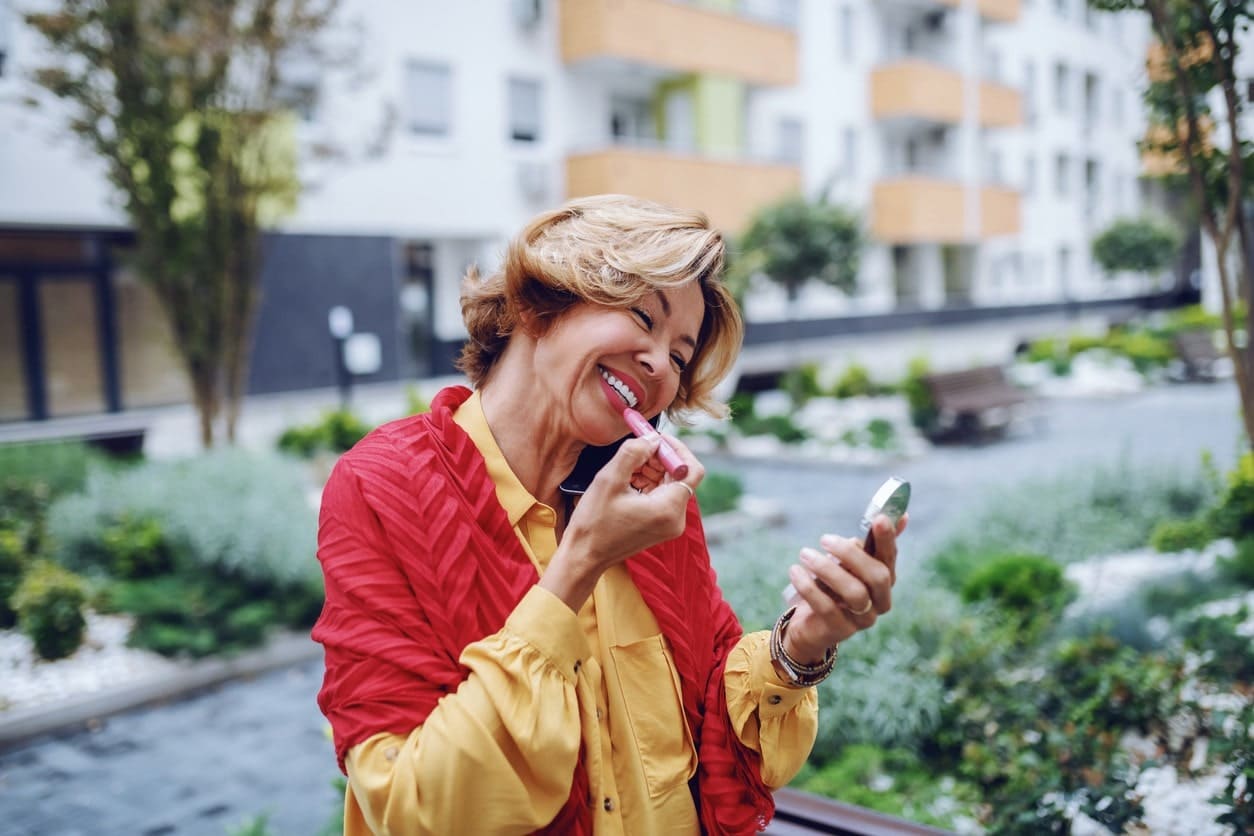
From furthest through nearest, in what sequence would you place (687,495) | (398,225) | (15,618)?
(398,225)
(15,618)
(687,495)

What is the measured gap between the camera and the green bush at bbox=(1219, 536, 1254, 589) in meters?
4.91

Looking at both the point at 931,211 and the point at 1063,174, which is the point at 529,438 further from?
the point at 1063,174

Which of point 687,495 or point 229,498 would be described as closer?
point 687,495

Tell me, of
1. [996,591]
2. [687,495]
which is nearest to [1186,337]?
[996,591]

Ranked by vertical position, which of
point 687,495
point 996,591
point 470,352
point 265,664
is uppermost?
point 470,352

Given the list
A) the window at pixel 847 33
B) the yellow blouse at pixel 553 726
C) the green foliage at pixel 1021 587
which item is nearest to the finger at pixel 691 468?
the yellow blouse at pixel 553 726

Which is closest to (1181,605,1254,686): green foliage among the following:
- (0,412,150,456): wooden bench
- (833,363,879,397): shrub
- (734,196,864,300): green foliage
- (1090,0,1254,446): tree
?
(1090,0,1254,446): tree

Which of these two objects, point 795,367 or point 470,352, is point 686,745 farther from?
point 795,367

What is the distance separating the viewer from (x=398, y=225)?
1698 cm

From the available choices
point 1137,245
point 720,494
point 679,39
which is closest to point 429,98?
point 679,39

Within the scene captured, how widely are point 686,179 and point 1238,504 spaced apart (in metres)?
15.8

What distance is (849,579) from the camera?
1359mm

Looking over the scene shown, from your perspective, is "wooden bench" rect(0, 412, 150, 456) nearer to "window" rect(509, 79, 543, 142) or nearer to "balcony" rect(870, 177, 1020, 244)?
"window" rect(509, 79, 543, 142)

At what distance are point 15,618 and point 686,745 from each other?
583cm
